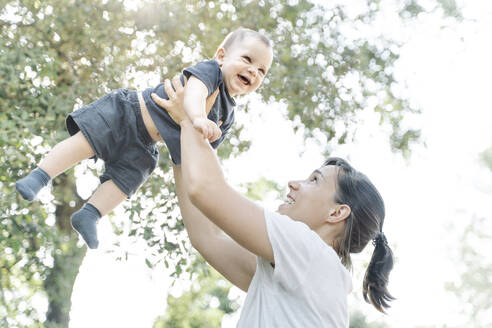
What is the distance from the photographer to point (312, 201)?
2309 mm

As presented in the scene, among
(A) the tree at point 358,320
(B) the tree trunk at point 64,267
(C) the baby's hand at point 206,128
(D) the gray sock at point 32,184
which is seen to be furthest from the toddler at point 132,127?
(A) the tree at point 358,320

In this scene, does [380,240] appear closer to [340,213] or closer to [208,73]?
[340,213]

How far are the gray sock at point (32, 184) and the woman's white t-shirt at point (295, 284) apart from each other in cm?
93

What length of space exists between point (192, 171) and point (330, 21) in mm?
6427

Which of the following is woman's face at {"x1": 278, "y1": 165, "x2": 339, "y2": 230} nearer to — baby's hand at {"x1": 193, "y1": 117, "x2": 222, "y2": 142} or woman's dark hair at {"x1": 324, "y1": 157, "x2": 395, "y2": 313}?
woman's dark hair at {"x1": 324, "y1": 157, "x2": 395, "y2": 313}

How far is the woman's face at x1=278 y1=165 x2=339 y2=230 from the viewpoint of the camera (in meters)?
2.29

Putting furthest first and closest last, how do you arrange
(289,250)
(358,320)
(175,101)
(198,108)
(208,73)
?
1. (358,320)
2. (208,73)
3. (175,101)
4. (198,108)
5. (289,250)

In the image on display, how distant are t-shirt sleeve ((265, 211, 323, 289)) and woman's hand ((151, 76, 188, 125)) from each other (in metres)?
0.52

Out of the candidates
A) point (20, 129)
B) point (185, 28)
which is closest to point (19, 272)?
point (20, 129)

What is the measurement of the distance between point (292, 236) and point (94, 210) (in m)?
1.08

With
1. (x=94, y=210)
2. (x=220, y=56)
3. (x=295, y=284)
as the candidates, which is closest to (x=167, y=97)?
(x=220, y=56)

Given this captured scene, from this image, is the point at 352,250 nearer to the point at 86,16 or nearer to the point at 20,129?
the point at 20,129

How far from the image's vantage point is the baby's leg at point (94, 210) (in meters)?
2.55

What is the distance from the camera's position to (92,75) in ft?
22.2
